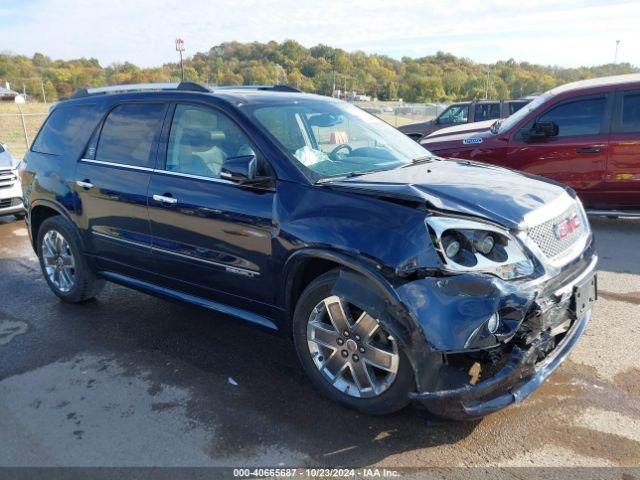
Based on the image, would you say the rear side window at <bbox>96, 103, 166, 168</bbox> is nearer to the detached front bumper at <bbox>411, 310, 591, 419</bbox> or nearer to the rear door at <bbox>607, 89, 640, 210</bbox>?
the detached front bumper at <bbox>411, 310, 591, 419</bbox>

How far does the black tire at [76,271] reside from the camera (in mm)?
4789

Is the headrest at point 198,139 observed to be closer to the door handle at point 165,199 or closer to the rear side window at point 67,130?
the door handle at point 165,199

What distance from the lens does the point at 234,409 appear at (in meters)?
3.22

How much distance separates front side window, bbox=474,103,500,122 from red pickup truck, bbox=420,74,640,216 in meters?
8.41

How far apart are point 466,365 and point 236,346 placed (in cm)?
192

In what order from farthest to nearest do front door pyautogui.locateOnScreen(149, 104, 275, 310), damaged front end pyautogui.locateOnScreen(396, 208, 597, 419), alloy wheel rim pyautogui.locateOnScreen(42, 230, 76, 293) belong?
alloy wheel rim pyautogui.locateOnScreen(42, 230, 76, 293)
front door pyautogui.locateOnScreen(149, 104, 275, 310)
damaged front end pyautogui.locateOnScreen(396, 208, 597, 419)

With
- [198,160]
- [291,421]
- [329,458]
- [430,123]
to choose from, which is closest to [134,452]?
[291,421]

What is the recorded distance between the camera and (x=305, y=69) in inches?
2911

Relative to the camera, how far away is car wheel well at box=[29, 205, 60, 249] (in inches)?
200

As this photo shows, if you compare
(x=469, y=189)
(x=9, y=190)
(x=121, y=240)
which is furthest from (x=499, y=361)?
(x=9, y=190)

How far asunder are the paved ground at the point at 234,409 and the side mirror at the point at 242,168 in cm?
134

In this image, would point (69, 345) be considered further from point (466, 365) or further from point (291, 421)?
point (466, 365)

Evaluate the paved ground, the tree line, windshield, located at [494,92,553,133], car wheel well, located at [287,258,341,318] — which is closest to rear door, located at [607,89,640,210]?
windshield, located at [494,92,553,133]

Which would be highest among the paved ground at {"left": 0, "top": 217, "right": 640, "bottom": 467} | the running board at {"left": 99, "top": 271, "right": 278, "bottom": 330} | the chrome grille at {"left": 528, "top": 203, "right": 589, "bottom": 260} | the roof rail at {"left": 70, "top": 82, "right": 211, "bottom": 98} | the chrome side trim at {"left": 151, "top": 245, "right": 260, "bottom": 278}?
the roof rail at {"left": 70, "top": 82, "right": 211, "bottom": 98}
